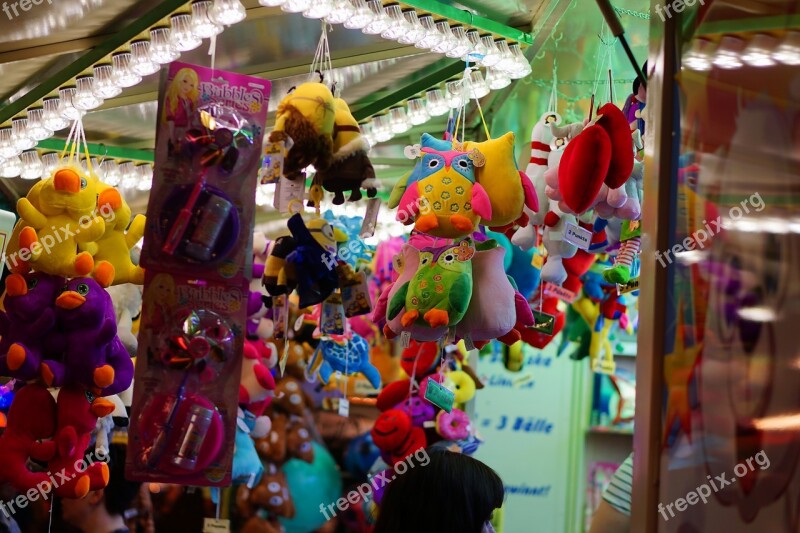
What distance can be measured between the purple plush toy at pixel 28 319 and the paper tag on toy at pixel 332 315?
0.90 metres

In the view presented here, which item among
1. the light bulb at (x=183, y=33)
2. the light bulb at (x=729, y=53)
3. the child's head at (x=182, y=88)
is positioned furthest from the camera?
the light bulb at (x=183, y=33)

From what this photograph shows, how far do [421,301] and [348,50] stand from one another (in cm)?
162

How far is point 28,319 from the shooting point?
320cm

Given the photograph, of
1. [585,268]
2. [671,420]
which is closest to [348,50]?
[585,268]

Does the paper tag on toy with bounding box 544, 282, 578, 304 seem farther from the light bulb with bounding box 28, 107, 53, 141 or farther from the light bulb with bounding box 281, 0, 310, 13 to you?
the light bulb with bounding box 28, 107, 53, 141

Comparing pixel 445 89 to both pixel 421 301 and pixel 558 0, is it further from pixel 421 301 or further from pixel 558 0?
pixel 421 301

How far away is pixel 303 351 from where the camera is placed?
18.3ft

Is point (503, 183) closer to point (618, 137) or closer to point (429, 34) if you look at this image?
point (618, 137)

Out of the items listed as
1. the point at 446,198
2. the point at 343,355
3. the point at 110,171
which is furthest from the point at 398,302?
the point at 110,171

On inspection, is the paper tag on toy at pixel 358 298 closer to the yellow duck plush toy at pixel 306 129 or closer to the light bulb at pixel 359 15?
the yellow duck plush toy at pixel 306 129

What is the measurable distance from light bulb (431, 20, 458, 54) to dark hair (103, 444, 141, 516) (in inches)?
119

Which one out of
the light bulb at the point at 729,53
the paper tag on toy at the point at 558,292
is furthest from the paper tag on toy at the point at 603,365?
the light bulb at the point at 729,53

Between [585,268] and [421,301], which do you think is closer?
[421,301]

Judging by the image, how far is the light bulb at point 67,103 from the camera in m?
3.89
